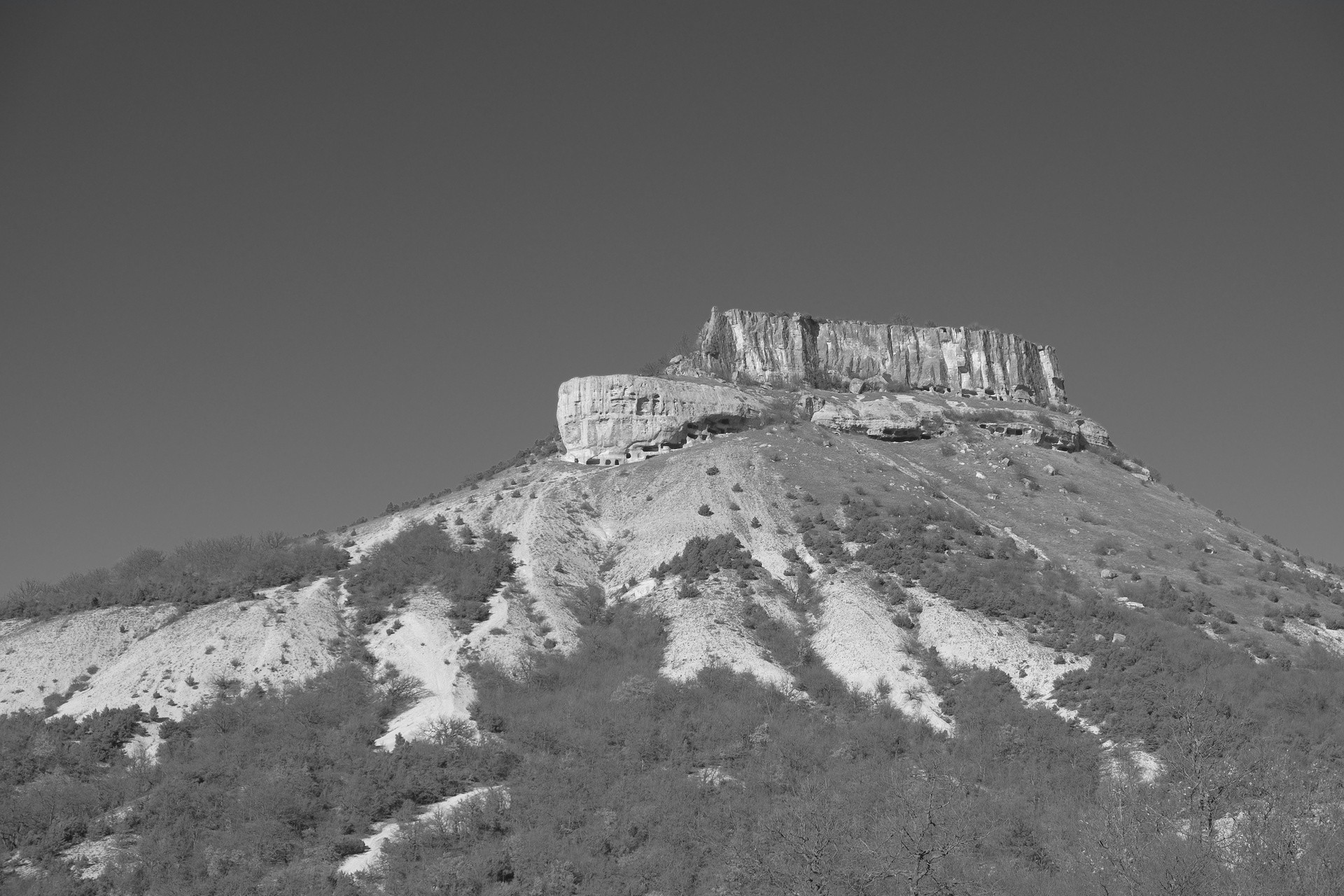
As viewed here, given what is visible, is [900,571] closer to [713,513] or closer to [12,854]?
[713,513]

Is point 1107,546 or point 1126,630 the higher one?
point 1126,630

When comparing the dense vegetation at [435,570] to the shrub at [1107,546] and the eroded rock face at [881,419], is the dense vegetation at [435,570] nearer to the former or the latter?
the eroded rock face at [881,419]

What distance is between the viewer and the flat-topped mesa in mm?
87125

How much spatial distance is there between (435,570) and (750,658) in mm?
16237

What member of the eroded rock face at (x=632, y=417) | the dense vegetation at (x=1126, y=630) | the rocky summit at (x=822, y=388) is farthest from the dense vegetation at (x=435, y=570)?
the dense vegetation at (x=1126, y=630)

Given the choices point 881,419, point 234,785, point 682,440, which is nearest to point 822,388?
point 881,419

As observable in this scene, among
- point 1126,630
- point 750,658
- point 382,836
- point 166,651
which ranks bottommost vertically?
point 1126,630

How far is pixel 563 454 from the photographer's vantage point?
72.2 meters

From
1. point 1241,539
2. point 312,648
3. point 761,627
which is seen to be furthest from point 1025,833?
point 1241,539

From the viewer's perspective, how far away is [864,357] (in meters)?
90.6

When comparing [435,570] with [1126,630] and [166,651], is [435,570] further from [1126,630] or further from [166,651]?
[1126,630]

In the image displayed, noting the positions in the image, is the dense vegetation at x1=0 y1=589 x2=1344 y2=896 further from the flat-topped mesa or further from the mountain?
the flat-topped mesa

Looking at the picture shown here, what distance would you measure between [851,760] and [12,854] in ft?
84.8

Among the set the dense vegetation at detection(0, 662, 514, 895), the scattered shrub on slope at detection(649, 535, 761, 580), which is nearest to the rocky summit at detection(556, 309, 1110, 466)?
the scattered shrub on slope at detection(649, 535, 761, 580)
